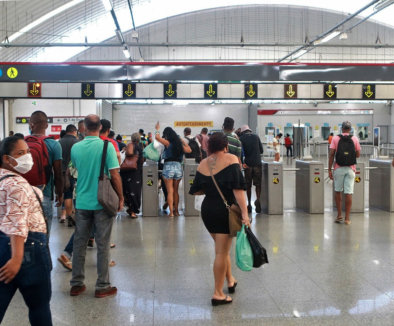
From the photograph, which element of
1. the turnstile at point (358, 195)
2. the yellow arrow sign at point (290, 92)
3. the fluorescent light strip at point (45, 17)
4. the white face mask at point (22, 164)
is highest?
the fluorescent light strip at point (45, 17)

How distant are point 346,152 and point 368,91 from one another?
440 cm

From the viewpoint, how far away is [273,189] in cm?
906

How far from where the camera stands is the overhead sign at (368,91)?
11602 millimetres

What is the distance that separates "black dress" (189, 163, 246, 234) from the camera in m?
4.08

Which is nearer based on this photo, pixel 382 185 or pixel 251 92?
pixel 382 185

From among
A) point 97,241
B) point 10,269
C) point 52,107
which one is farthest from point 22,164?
point 52,107

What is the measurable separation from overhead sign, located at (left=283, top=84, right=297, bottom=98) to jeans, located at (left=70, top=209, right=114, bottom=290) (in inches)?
306

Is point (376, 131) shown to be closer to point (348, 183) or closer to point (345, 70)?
point (345, 70)

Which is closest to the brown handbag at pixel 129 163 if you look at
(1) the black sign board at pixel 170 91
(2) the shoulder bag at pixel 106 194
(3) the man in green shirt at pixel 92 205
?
(1) the black sign board at pixel 170 91

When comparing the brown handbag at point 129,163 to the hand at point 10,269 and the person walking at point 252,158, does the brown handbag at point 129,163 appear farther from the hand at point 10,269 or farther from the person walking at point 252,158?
the hand at point 10,269

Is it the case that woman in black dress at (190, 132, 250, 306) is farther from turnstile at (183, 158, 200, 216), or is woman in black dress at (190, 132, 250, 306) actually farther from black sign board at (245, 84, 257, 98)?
black sign board at (245, 84, 257, 98)

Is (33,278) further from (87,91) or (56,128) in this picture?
(56,128)

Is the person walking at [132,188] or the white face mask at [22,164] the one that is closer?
the white face mask at [22,164]

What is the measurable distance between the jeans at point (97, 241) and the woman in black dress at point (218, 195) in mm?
928
